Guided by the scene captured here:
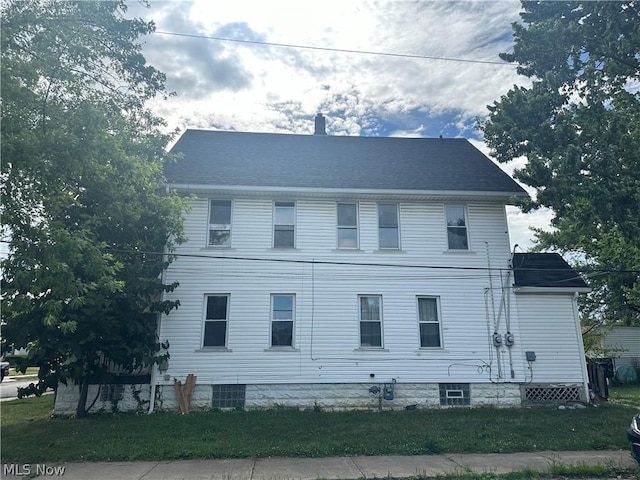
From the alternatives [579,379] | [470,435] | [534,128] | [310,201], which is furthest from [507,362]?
[310,201]

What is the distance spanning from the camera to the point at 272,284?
12320mm

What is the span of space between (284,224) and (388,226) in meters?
3.36

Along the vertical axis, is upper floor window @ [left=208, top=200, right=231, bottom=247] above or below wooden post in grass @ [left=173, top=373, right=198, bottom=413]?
above

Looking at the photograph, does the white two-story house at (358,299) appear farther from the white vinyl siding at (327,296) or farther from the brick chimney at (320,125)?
the brick chimney at (320,125)

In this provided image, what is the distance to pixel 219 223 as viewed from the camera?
1276cm

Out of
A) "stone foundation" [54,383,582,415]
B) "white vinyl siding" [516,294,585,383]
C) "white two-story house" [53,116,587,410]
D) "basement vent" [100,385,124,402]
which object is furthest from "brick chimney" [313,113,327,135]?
"basement vent" [100,385,124,402]

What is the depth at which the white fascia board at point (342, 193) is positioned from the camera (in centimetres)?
1246

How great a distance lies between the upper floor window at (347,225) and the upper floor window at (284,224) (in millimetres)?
1498

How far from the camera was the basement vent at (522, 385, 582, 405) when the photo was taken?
479 inches

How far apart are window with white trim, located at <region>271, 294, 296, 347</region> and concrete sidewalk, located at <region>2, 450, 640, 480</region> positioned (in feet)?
16.2

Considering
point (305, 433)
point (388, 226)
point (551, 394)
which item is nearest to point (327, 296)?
point (388, 226)

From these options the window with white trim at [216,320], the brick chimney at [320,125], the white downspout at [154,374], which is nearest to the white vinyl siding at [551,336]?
the window with white trim at [216,320]

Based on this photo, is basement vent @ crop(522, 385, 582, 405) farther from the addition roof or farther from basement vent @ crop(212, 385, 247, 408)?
basement vent @ crop(212, 385, 247, 408)

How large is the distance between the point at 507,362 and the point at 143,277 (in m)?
10.8
